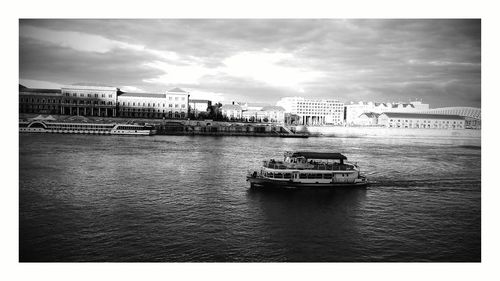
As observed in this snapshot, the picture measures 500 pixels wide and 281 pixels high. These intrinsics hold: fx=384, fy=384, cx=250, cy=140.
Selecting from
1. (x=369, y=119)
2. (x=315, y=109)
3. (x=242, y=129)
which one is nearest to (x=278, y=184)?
(x=242, y=129)

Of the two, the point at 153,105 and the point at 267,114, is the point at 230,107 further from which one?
the point at 153,105

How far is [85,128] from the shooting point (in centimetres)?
3077

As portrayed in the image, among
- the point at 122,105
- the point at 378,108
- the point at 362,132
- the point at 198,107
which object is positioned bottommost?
the point at 362,132

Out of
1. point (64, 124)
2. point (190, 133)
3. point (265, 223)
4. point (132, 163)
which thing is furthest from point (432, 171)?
point (64, 124)

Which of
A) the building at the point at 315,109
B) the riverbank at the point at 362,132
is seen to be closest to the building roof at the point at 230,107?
the building at the point at 315,109

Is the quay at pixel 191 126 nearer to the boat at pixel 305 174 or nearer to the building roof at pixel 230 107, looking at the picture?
the building roof at pixel 230 107

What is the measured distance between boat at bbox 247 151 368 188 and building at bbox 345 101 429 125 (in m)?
8.41

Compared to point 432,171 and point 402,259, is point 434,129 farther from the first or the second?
point 402,259

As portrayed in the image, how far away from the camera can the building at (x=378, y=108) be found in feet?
80.2

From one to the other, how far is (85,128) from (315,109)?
42761 millimetres

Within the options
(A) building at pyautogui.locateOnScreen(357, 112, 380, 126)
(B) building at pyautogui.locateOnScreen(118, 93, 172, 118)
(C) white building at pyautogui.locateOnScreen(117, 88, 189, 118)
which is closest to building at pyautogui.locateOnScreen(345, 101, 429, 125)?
(A) building at pyautogui.locateOnScreen(357, 112, 380, 126)

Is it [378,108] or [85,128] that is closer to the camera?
[85,128]

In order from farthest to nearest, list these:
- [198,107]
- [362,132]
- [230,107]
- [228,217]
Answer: [230,107]
[198,107]
[362,132]
[228,217]

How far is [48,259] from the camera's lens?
6438 mm
